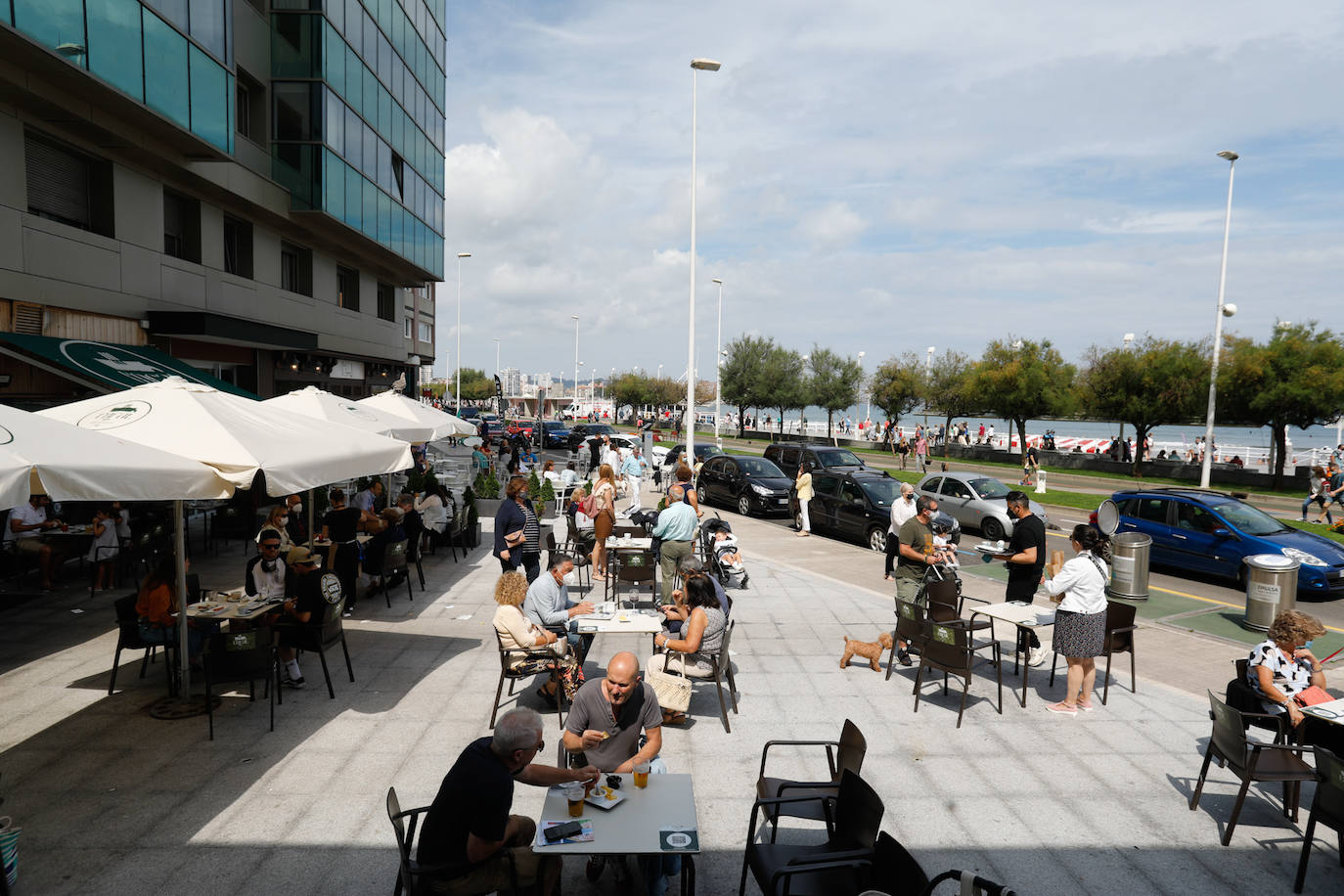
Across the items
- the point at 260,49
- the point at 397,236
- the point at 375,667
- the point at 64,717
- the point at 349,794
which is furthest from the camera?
the point at 397,236

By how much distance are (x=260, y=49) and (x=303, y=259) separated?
5908 millimetres

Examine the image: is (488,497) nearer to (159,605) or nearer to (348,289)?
(159,605)

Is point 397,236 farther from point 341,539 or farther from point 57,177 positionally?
point 341,539

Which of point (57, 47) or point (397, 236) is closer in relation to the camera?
point (57, 47)

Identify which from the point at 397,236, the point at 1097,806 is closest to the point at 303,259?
the point at 397,236

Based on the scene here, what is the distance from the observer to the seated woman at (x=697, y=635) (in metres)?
6.87

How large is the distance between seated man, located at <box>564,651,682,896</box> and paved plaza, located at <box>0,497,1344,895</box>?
27.1 inches

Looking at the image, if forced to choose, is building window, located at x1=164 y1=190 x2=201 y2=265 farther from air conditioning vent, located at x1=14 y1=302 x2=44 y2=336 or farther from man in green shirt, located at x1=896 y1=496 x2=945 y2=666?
man in green shirt, located at x1=896 y1=496 x2=945 y2=666

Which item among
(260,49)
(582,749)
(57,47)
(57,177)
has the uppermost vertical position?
(260,49)

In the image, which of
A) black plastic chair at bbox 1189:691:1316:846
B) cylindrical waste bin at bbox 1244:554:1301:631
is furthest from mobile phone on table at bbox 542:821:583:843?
cylindrical waste bin at bbox 1244:554:1301:631

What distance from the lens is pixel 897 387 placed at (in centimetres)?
4784

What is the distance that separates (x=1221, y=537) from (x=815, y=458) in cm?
1080

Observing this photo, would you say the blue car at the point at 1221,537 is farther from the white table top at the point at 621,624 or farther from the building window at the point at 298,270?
the building window at the point at 298,270

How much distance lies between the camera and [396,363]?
112 feet
